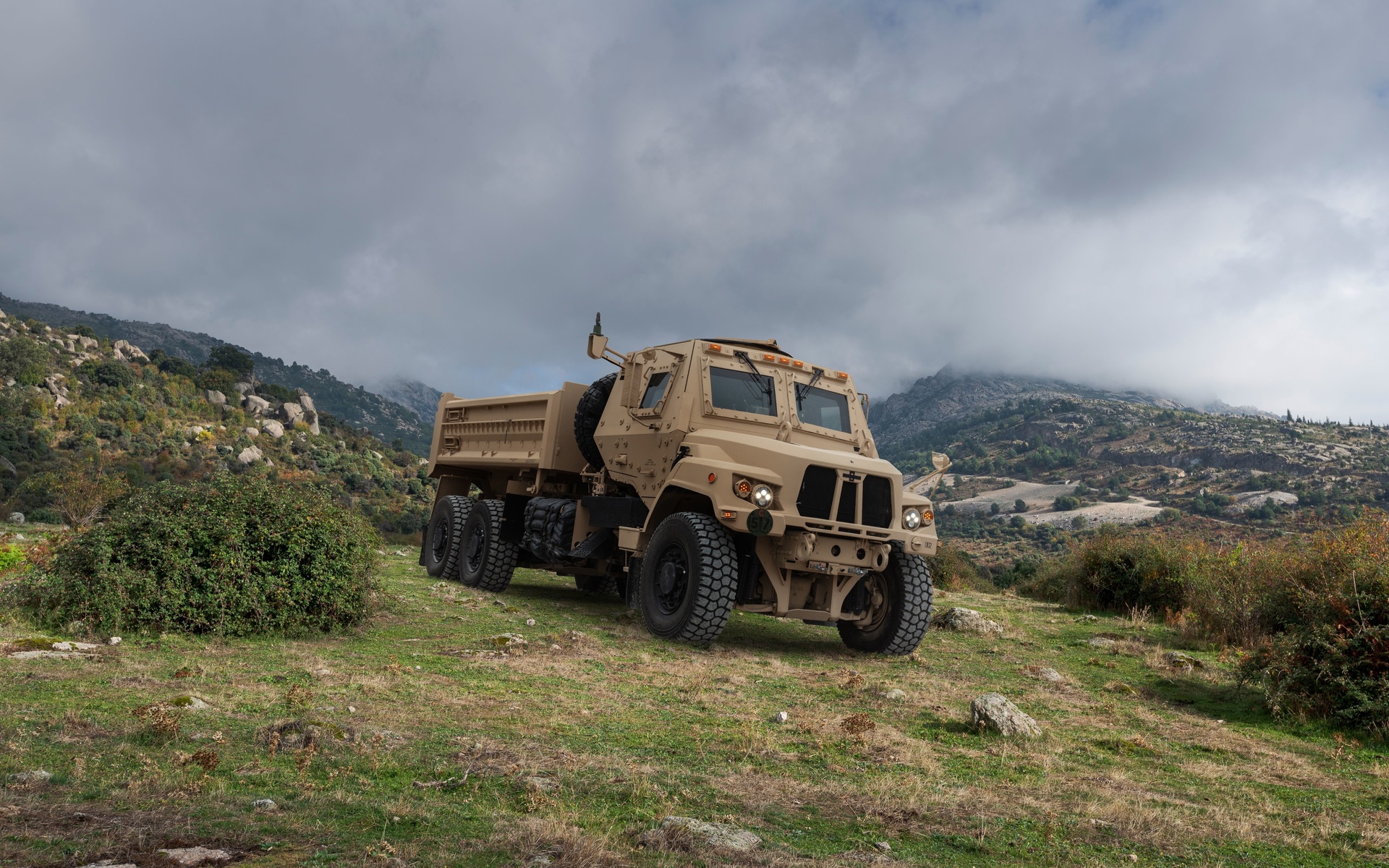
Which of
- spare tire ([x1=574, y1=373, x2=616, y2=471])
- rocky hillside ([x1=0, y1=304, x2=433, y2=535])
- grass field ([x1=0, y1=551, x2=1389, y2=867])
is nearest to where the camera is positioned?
grass field ([x1=0, y1=551, x2=1389, y2=867])

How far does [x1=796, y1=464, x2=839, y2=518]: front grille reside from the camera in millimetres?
9086

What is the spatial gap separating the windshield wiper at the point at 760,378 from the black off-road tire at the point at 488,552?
5457 mm

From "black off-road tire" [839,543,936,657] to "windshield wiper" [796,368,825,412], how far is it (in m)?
2.12

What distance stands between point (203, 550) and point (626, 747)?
514 cm

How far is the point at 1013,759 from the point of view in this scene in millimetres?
5676

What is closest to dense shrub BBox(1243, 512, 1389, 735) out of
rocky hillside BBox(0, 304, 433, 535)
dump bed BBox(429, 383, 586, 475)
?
dump bed BBox(429, 383, 586, 475)

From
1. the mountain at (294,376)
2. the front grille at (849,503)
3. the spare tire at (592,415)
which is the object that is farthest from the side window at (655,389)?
the mountain at (294,376)

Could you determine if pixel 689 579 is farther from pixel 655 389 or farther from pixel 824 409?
pixel 824 409

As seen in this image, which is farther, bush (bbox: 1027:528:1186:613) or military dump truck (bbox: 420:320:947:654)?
bush (bbox: 1027:528:1186:613)

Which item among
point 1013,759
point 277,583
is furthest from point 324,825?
point 277,583

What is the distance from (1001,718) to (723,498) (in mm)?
3597

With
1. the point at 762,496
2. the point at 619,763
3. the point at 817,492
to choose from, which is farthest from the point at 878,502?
the point at 619,763

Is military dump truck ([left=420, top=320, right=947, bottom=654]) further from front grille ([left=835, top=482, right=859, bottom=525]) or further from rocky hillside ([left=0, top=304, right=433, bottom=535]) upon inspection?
rocky hillside ([left=0, top=304, right=433, bottom=535])

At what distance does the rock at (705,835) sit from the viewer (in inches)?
145
